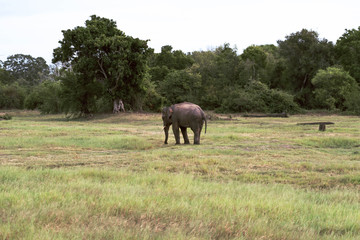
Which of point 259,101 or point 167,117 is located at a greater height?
point 259,101

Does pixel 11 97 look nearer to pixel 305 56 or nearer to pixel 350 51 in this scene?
pixel 305 56

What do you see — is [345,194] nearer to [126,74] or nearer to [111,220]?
[111,220]

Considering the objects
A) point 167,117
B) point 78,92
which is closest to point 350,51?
point 78,92

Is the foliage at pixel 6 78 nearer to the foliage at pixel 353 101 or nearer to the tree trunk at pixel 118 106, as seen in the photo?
the tree trunk at pixel 118 106

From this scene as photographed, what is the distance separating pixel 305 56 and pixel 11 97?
5135 cm

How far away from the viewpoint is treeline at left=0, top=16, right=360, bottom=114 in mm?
38781

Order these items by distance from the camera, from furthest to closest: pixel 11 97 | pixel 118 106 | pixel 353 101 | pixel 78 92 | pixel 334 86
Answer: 1. pixel 11 97
2. pixel 334 86
3. pixel 118 106
4. pixel 78 92
5. pixel 353 101

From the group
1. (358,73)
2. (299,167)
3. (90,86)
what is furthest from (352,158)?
(358,73)

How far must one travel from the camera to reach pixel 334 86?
43531 millimetres

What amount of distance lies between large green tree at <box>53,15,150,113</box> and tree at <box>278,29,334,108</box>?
18918mm

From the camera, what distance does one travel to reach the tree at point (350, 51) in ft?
152

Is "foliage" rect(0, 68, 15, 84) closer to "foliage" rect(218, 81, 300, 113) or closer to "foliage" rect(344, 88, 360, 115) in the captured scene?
"foliage" rect(218, 81, 300, 113)

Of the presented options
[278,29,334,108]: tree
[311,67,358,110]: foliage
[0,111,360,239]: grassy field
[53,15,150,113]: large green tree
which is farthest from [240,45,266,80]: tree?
[0,111,360,239]: grassy field

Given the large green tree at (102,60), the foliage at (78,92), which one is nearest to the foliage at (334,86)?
the large green tree at (102,60)
